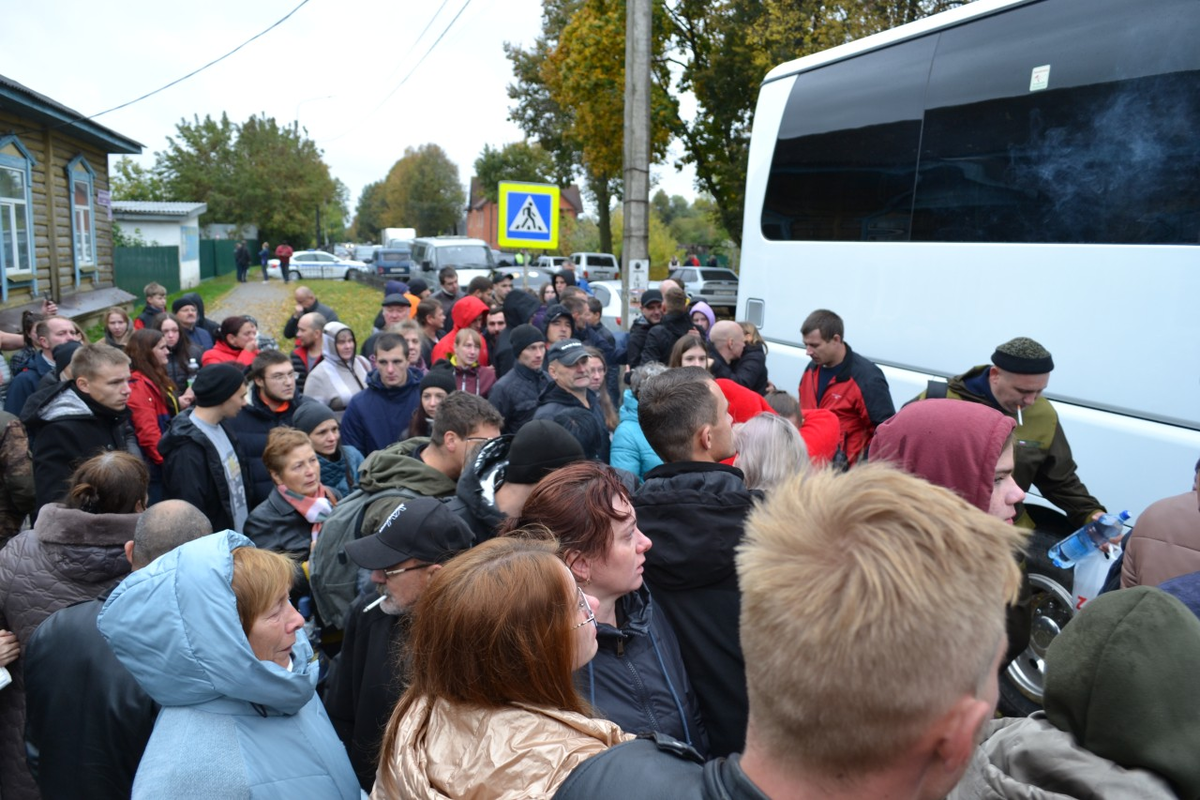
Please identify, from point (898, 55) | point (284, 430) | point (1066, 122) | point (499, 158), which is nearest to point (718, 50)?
point (898, 55)

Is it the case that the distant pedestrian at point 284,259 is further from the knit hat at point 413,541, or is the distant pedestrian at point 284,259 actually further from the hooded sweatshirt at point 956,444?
the hooded sweatshirt at point 956,444

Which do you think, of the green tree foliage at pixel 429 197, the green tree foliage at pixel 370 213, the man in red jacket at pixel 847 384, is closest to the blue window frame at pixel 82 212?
the man in red jacket at pixel 847 384

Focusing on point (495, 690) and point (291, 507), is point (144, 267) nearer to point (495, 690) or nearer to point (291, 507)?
point (291, 507)

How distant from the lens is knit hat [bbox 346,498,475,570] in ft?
8.49

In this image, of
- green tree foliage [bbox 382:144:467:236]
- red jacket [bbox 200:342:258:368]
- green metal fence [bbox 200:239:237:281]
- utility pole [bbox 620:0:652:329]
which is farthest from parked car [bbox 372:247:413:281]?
green tree foliage [bbox 382:144:467:236]

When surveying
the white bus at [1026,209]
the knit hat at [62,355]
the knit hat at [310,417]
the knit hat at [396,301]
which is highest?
the white bus at [1026,209]

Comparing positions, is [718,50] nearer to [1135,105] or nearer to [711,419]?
[1135,105]

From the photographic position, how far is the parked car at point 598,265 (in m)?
35.0

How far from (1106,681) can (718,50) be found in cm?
2484

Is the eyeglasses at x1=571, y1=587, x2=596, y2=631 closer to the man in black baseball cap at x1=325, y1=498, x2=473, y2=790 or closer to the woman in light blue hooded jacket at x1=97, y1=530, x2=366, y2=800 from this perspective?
the man in black baseball cap at x1=325, y1=498, x2=473, y2=790

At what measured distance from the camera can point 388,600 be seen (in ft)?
8.76

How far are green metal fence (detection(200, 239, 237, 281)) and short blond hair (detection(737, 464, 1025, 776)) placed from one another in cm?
4671

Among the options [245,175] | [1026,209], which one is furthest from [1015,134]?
[245,175]

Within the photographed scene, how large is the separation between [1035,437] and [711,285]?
79.1 feet
